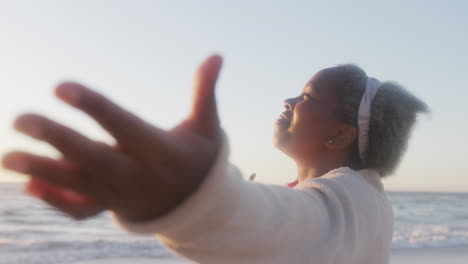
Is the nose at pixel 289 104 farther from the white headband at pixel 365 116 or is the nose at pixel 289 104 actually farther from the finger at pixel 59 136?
the finger at pixel 59 136

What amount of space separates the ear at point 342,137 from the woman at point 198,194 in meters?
0.31

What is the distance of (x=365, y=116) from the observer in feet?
7.13

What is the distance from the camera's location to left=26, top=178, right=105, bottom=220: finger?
73 centimetres

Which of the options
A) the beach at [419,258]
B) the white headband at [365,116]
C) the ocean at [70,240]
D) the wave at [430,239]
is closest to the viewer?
the white headband at [365,116]

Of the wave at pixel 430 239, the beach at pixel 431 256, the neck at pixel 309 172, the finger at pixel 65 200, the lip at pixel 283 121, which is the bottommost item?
the wave at pixel 430 239

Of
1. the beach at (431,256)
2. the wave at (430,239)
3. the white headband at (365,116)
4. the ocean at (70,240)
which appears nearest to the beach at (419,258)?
the beach at (431,256)

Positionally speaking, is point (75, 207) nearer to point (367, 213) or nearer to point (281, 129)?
point (367, 213)

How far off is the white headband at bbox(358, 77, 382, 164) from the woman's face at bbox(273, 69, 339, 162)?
0.13m

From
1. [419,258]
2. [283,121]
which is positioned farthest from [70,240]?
[283,121]

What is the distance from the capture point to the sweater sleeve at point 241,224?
0.82 m

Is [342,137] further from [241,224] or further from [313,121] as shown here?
[241,224]

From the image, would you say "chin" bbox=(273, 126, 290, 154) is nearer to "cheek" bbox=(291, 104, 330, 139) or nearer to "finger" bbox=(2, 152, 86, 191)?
"cheek" bbox=(291, 104, 330, 139)

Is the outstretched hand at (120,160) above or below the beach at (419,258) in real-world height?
above

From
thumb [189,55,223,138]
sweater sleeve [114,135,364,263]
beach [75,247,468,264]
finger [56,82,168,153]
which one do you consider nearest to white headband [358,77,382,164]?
sweater sleeve [114,135,364,263]
